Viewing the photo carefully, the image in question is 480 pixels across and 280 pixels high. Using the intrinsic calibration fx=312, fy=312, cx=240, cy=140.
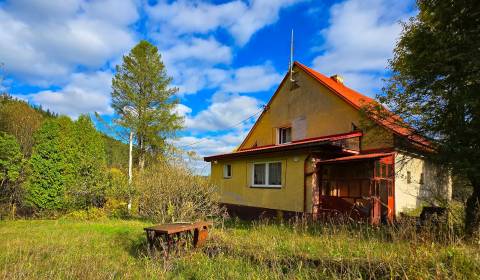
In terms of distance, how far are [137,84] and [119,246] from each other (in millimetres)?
19765

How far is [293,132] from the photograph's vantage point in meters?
17.0

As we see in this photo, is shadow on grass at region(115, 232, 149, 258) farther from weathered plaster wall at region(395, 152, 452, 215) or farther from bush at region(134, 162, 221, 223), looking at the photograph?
weathered plaster wall at region(395, 152, 452, 215)

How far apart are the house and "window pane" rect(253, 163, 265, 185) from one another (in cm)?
5

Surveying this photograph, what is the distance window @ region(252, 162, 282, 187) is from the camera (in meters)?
13.5

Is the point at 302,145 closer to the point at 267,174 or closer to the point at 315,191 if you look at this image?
the point at 315,191

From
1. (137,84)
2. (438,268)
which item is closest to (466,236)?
(438,268)

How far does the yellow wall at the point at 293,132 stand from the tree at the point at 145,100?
916cm

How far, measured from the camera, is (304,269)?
487cm

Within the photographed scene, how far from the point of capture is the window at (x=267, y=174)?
13473 millimetres

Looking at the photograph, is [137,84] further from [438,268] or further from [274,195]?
[438,268]

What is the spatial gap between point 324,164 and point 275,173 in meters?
2.43

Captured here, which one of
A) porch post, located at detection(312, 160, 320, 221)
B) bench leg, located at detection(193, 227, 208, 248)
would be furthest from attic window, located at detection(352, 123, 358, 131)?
bench leg, located at detection(193, 227, 208, 248)

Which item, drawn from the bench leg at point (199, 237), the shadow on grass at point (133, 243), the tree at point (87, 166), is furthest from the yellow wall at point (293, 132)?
the tree at point (87, 166)

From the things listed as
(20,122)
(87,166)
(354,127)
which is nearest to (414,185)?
(354,127)
